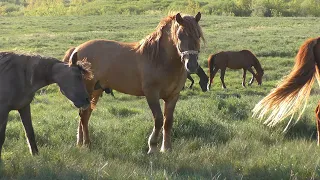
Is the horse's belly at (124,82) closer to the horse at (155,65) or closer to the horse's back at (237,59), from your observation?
the horse at (155,65)

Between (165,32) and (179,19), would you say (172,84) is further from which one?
(179,19)

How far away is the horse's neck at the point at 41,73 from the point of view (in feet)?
17.0

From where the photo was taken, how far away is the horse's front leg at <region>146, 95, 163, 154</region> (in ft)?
20.1

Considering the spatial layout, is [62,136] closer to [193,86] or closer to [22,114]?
[22,114]

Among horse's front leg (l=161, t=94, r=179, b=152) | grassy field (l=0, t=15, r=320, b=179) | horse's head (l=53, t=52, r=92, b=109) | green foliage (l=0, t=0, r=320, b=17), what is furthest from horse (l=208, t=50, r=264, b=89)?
green foliage (l=0, t=0, r=320, b=17)

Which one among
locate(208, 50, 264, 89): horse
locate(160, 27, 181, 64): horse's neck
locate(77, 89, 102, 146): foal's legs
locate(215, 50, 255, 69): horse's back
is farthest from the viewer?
locate(215, 50, 255, 69): horse's back

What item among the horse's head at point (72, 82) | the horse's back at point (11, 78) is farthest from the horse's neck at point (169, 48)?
the horse's back at point (11, 78)

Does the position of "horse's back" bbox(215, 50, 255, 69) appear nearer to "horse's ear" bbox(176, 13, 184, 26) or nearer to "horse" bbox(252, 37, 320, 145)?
"horse" bbox(252, 37, 320, 145)

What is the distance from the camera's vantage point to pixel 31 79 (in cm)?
515

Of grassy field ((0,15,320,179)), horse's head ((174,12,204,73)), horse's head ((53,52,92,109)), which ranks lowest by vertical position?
grassy field ((0,15,320,179))

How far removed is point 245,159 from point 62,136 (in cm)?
293

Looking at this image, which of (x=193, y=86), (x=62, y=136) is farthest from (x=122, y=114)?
(x=193, y=86)

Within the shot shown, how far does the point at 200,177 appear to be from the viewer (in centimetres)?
480

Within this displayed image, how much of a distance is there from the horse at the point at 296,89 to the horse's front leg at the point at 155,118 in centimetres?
131
